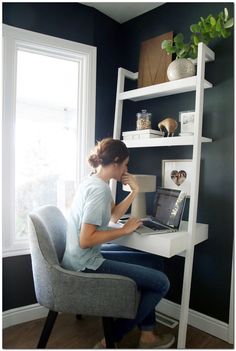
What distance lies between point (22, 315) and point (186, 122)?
187 centimetres

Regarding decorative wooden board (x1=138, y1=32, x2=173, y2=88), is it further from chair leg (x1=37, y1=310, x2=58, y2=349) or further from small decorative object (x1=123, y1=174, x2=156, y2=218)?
chair leg (x1=37, y1=310, x2=58, y2=349)

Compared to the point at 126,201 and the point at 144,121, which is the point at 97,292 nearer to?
the point at 126,201

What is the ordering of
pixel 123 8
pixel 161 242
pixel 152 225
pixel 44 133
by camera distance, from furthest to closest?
pixel 123 8 < pixel 44 133 < pixel 152 225 < pixel 161 242

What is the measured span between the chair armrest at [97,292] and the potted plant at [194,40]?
4.50 ft

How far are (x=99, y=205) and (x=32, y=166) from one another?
0.91 metres

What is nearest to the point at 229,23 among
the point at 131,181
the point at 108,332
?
the point at 131,181

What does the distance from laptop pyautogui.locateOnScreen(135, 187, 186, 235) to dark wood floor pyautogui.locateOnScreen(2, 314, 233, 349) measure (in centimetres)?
76

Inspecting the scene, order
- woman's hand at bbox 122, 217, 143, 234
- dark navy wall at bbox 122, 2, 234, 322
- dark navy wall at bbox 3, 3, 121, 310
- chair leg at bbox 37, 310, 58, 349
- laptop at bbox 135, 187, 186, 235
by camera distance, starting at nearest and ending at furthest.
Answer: chair leg at bbox 37, 310, 58, 349
woman's hand at bbox 122, 217, 143, 234
laptop at bbox 135, 187, 186, 235
dark navy wall at bbox 122, 2, 234, 322
dark navy wall at bbox 3, 3, 121, 310

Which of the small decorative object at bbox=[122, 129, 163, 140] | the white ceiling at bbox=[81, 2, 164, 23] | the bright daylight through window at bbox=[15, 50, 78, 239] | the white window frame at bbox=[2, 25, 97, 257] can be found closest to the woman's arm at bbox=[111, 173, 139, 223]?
the small decorative object at bbox=[122, 129, 163, 140]

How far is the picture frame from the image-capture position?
204 cm

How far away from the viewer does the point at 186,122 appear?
202 centimetres

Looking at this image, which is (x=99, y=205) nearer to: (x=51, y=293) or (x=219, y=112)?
(x=51, y=293)

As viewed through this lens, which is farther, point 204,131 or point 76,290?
point 204,131

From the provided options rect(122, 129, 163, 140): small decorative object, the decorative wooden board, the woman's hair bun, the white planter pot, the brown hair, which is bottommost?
the woman's hair bun
